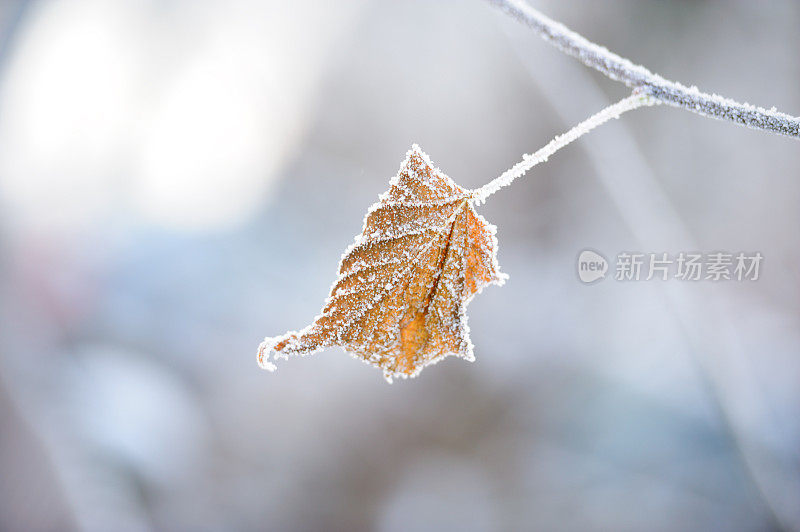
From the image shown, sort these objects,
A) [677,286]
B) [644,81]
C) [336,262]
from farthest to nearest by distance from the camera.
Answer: [336,262] < [677,286] < [644,81]

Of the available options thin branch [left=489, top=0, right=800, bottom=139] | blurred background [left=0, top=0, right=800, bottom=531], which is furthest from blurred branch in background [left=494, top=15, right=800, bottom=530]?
thin branch [left=489, top=0, right=800, bottom=139]

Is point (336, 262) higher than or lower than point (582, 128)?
higher

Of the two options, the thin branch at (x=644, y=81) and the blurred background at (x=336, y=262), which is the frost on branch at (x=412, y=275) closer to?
the thin branch at (x=644, y=81)

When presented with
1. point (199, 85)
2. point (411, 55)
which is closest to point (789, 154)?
point (411, 55)

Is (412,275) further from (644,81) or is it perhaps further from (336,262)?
(336,262)

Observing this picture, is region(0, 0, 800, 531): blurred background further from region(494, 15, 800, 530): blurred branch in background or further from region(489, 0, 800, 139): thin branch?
region(489, 0, 800, 139): thin branch

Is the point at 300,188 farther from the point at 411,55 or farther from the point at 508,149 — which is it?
the point at 508,149

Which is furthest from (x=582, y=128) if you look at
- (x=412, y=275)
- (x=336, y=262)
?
(x=336, y=262)
